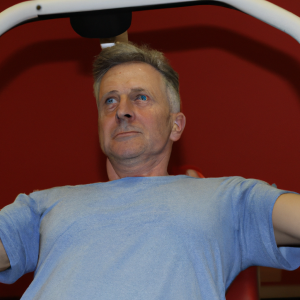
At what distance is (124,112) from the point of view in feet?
3.82

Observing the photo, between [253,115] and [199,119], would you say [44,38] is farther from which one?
[253,115]

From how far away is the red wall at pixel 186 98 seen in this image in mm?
1526

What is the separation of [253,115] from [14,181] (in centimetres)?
98

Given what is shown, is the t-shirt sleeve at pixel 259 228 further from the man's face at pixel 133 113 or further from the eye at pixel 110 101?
the eye at pixel 110 101

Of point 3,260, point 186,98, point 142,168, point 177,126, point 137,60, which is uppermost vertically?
point 137,60

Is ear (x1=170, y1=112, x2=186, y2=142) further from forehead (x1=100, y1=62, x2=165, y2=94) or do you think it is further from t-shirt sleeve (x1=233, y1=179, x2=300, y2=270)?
t-shirt sleeve (x1=233, y1=179, x2=300, y2=270)

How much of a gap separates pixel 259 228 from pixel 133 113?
1.57 feet

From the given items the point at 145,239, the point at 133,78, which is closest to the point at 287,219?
the point at 145,239

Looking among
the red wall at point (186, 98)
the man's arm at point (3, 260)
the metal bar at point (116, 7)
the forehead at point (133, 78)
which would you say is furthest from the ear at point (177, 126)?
the man's arm at point (3, 260)

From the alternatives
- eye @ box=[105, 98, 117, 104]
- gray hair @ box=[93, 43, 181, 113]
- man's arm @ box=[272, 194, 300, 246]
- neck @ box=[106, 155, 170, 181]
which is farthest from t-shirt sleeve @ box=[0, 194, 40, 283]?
man's arm @ box=[272, 194, 300, 246]

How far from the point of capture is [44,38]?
65.3 inches

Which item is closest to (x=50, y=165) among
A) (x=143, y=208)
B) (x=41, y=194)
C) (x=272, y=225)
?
(x=41, y=194)

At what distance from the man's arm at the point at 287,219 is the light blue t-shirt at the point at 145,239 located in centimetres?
2

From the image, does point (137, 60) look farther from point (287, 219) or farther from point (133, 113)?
point (287, 219)
